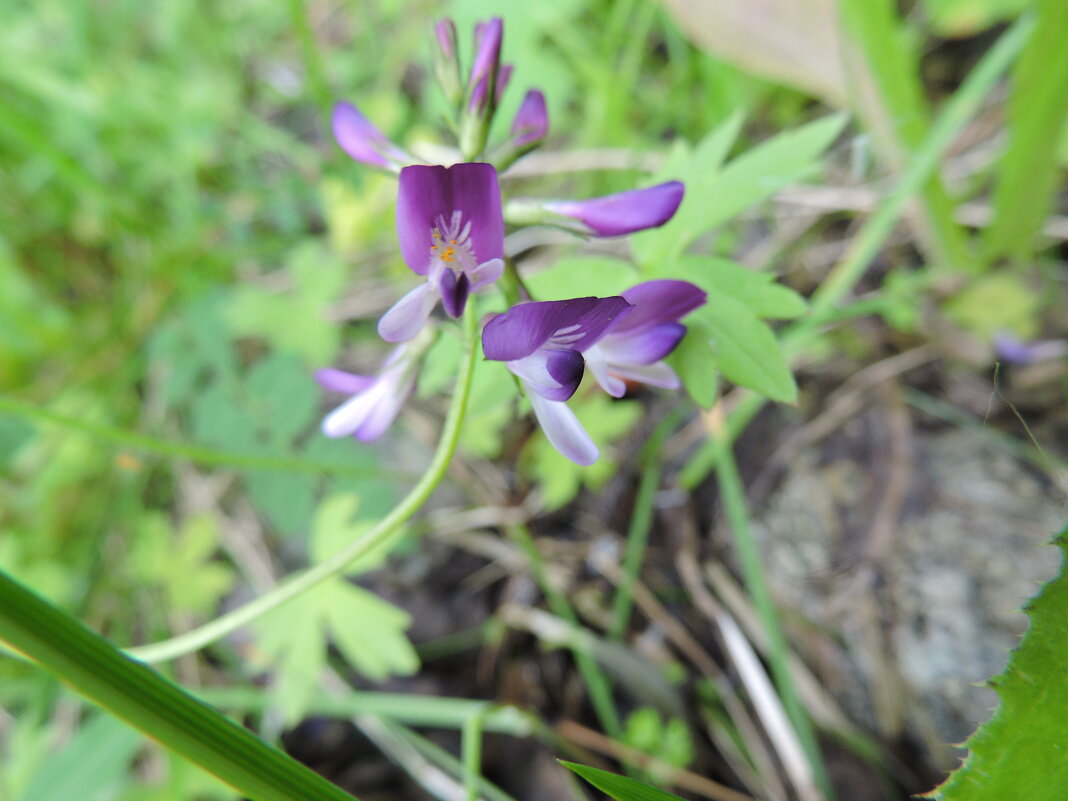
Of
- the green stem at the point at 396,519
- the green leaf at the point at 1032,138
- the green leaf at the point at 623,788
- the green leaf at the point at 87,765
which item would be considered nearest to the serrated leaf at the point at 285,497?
the green leaf at the point at 87,765

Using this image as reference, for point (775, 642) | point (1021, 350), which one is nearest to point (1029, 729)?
point (775, 642)

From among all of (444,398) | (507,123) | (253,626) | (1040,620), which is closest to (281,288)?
(444,398)

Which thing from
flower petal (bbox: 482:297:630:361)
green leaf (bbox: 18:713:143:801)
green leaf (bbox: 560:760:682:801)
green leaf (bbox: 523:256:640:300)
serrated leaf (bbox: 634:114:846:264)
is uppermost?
serrated leaf (bbox: 634:114:846:264)

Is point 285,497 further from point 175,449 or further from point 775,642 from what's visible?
point 775,642

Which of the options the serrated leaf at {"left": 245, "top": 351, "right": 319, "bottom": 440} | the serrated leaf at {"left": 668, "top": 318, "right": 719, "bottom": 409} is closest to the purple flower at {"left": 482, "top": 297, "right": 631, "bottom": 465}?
the serrated leaf at {"left": 668, "top": 318, "right": 719, "bottom": 409}

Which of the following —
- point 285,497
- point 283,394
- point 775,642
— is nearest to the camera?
point 775,642

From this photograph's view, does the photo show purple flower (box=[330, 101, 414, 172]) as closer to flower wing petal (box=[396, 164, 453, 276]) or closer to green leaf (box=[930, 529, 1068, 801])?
flower wing petal (box=[396, 164, 453, 276])
